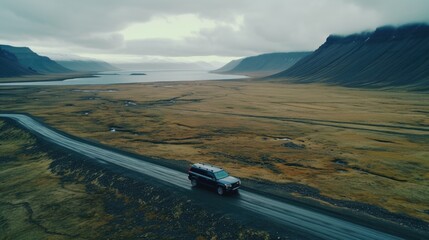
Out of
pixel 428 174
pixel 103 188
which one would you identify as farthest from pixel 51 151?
pixel 428 174

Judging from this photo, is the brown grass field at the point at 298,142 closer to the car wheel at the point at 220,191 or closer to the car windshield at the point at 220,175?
the car windshield at the point at 220,175

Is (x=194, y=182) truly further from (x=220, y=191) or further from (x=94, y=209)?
(x=94, y=209)

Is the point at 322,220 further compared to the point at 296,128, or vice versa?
the point at 296,128

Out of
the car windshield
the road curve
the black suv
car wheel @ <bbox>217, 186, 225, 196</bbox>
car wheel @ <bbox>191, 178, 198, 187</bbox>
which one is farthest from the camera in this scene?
car wheel @ <bbox>191, 178, 198, 187</bbox>

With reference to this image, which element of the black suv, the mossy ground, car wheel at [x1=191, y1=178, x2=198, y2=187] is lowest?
the mossy ground

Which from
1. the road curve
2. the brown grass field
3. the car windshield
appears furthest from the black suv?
the brown grass field

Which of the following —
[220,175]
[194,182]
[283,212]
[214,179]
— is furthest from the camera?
[194,182]

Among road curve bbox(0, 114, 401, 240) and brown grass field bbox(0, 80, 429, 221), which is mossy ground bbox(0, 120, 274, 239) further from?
brown grass field bbox(0, 80, 429, 221)

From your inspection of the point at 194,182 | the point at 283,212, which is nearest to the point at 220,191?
the point at 194,182

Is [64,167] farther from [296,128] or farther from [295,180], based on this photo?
[296,128]
